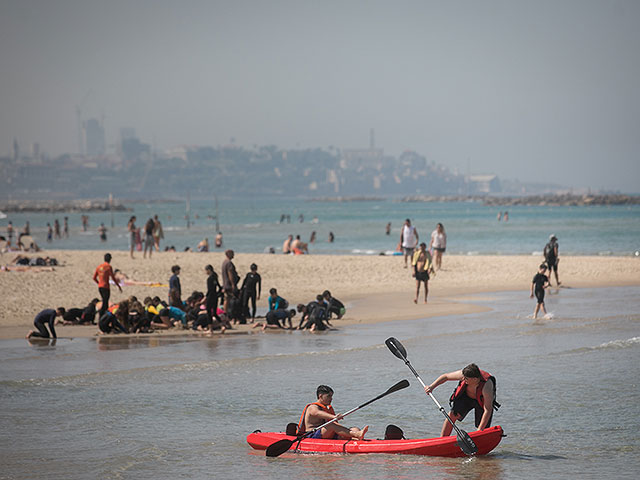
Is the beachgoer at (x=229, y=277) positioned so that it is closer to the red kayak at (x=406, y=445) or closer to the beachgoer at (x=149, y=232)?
the red kayak at (x=406, y=445)

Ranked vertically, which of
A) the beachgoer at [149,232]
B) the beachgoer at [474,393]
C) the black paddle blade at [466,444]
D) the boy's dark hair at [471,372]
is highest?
the beachgoer at [149,232]

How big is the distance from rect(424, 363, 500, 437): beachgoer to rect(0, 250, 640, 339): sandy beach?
35.4 feet

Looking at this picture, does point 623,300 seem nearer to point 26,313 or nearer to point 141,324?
point 141,324

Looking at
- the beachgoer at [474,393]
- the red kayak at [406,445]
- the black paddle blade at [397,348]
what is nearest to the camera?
the beachgoer at [474,393]

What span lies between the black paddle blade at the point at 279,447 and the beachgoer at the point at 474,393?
77.0 inches

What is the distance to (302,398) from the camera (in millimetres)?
13844

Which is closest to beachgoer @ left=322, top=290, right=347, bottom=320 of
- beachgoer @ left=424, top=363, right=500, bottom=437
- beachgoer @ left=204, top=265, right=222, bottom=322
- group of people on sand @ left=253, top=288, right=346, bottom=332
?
group of people on sand @ left=253, top=288, right=346, bottom=332

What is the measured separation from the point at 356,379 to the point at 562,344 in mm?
5833

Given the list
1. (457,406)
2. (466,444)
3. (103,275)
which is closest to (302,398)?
(457,406)

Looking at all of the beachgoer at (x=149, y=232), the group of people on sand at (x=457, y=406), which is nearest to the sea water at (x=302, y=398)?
the group of people on sand at (x=457, y=406)

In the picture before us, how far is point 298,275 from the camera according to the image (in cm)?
3316

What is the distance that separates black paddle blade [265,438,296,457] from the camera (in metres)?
10.5

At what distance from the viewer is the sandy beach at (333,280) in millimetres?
23781

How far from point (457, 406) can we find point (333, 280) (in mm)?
21440
